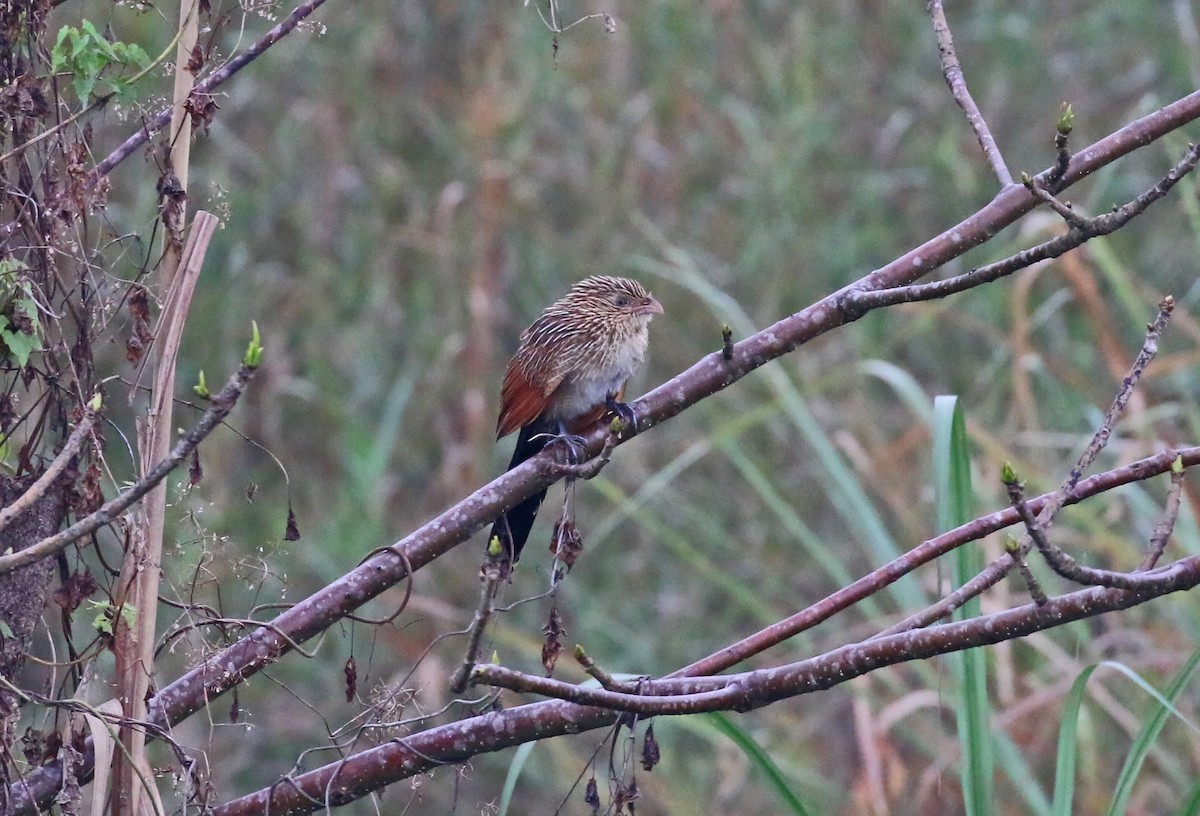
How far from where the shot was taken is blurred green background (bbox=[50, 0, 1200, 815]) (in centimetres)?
466

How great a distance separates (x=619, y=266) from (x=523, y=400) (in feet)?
7.01

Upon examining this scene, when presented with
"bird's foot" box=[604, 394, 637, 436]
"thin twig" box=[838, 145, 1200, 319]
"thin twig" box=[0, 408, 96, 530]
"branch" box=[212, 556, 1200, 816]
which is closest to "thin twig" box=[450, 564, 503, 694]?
"branch" box=[212, 556, 1200, 816]

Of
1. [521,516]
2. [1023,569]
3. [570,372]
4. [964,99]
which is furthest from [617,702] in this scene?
[570,372]

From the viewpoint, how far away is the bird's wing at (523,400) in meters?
2.92

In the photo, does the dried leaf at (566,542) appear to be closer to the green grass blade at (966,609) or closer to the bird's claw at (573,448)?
the bird's claw at (573,448)

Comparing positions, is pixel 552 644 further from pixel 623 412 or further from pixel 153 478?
pixel 623 412

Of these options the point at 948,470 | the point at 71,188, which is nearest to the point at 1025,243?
the point at 948,470

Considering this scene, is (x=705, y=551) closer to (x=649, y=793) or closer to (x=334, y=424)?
(x=649, y=793)

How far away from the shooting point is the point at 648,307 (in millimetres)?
3217

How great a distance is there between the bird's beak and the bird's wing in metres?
0.34

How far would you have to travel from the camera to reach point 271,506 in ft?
16.3

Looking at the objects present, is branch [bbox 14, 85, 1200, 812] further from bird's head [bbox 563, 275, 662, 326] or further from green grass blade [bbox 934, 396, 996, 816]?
bird's head [bbox 563, 275, 662, 326]

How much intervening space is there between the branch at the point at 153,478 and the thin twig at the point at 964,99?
3.17 feet

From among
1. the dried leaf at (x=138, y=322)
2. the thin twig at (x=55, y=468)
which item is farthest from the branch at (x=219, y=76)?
the thin twig at (x=55, y=468)
